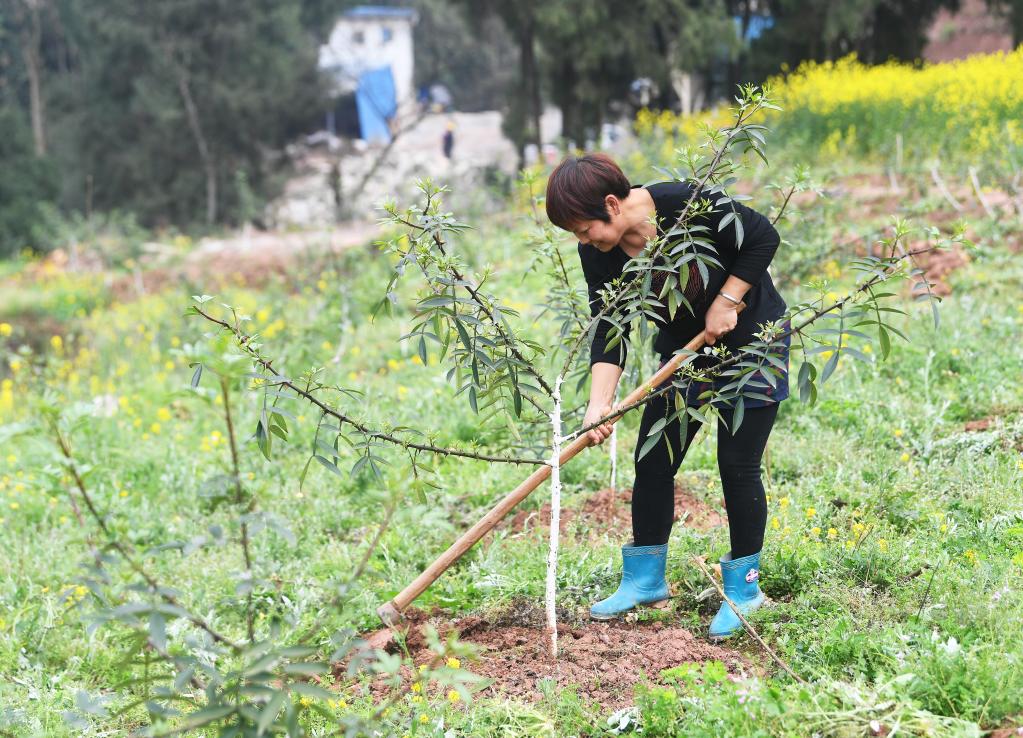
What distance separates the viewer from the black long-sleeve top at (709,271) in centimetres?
263

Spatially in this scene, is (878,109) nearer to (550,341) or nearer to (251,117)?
(550,341)

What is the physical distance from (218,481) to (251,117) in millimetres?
20917

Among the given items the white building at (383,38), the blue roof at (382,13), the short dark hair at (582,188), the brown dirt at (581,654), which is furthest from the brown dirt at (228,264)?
the blue roof at (382,13)

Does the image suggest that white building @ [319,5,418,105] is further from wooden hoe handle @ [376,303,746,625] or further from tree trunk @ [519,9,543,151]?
wooden hoe handle @ [376,303,746,625]

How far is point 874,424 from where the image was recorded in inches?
163

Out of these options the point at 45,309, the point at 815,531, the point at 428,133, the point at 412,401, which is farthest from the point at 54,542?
the point at 428,133

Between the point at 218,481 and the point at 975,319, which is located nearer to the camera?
→ the point at 218,481

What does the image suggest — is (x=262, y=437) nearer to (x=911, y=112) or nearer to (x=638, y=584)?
(x=638, y=584)

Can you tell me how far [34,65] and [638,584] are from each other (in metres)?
32.8

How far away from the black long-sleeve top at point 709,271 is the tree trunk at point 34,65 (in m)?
30.3

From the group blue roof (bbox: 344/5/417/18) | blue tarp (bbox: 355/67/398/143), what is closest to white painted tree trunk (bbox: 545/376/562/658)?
blue tarp (bbox: 355/67/398/143)

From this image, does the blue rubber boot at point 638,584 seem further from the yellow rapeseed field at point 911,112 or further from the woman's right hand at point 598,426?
the yellow rapeseed field at point 911,112

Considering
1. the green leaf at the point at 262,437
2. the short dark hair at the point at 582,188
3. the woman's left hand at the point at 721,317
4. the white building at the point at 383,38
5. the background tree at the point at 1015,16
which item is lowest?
the green leaf at the point at 262,437

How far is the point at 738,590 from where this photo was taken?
2803 mm
